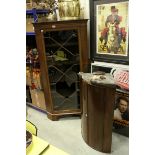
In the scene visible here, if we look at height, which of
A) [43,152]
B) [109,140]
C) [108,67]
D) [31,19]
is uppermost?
[31,19]

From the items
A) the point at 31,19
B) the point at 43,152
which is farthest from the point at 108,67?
the point at 43,152

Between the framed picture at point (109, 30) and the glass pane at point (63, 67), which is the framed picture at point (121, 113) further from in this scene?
the glass pane at point (63, 67)

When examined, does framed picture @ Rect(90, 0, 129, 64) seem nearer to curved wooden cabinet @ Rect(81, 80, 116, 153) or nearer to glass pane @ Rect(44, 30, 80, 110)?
glass pane @ Rect(44, 30, 80, 110)

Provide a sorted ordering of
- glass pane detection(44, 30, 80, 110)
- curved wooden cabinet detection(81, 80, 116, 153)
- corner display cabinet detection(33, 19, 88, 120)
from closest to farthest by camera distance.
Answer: curved wooden cabinet detection(81, 80, 116, 153) → corner display cabinet detection(33, 19, 88, 120) → glass pane detection(44, 30, 80, 110)

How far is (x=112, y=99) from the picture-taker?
77.5 inches

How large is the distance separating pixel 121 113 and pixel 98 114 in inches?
15.3

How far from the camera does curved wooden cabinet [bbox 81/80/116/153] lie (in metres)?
1.96

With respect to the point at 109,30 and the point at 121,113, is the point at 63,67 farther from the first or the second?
the point at 121,113

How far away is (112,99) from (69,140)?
0.73 meters

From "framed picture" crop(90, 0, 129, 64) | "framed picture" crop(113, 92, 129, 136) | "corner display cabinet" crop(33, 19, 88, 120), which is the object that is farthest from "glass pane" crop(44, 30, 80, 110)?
"framed picture" crop(113, 92, 129, 136)

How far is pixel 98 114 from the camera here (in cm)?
202

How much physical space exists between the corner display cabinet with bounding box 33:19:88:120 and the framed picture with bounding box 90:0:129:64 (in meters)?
0.13
